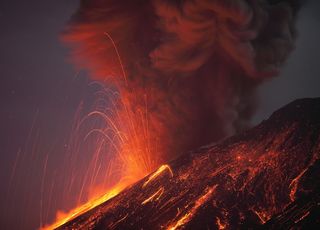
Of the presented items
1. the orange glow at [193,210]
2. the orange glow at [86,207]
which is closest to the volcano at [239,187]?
the orange glow at [193,210]

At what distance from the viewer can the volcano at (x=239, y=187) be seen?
1374cm

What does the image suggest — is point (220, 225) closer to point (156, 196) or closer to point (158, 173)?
point (156, 196)

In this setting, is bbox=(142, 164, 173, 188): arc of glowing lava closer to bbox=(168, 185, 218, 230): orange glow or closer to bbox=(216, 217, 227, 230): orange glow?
bbox=(168, 185, 218, 230): orange glow

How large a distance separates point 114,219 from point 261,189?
578 centimetres

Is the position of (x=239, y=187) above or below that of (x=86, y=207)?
below

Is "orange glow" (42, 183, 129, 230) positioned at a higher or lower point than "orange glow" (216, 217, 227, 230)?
higher

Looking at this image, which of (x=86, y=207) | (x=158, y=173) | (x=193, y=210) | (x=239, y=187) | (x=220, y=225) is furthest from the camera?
(x=86, y=207)

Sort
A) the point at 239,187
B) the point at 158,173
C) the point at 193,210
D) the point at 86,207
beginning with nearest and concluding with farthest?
the point at 193,210 → the point at 239,187 → the point at 158,173 → the point at 86,207

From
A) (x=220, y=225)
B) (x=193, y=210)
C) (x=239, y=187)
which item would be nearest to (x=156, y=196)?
(x=193, y=210)

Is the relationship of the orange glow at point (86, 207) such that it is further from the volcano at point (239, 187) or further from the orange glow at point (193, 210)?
the orange glow at point (193, 210)

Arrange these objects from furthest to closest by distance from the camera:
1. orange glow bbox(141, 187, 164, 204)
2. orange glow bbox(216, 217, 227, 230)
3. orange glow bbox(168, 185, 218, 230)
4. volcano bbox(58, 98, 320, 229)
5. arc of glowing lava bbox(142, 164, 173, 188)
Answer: arc of glowing lava bbox(142, 164, 173, 188), orange glow bbox(141, 187, 164, 204), orange glow bbox(168, 185, 218, 230), volcano bbox(58, 98, 320, 229), orange glow bbox(216, 217, 227, 230)

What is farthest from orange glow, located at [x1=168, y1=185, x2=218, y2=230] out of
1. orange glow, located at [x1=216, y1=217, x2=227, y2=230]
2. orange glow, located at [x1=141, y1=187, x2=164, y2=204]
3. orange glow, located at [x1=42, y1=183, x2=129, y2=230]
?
orange glow, located at [x1=42, y1=183, x2=129, y2=230]

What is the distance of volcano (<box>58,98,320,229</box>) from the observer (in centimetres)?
1374

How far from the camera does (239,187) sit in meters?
15.9
